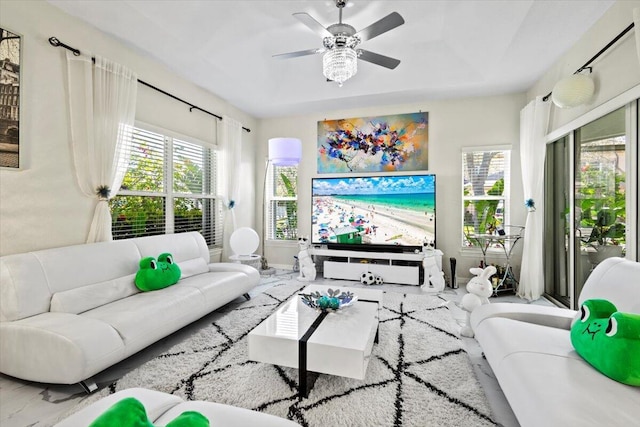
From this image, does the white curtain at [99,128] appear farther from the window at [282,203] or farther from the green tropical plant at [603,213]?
the green tropical plant at [603,213]

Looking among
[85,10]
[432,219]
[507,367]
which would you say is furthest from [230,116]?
[507,367]

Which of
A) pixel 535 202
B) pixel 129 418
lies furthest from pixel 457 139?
pixel 129 418

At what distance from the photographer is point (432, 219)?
4102 millimetres

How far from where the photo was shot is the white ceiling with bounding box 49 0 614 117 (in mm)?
2574

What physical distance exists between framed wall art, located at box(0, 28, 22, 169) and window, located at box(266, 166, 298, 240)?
3.35 m

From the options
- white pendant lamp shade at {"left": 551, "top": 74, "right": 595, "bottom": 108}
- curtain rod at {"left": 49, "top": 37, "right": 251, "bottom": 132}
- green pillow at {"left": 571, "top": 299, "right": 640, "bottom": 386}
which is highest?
curtain rod at {"left": 49, "top": 37, "right": 251, "bottom": 132}

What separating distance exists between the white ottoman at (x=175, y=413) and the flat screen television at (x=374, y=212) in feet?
11.4

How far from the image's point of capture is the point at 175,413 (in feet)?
3.48

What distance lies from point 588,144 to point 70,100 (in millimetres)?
4597

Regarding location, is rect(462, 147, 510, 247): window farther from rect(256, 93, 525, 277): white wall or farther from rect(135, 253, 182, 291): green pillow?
rect(135, 253, 182, 291): green pillow

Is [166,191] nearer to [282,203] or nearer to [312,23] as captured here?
[282,203]

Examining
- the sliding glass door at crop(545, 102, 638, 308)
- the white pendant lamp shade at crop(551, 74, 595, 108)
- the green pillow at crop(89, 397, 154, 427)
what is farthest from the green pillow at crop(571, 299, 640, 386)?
the white pendant lamp shade at crop(551, 74, 595, 108)

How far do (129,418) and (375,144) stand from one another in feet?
14.4

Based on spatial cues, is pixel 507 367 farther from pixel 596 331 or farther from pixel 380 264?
pixel 380 264
